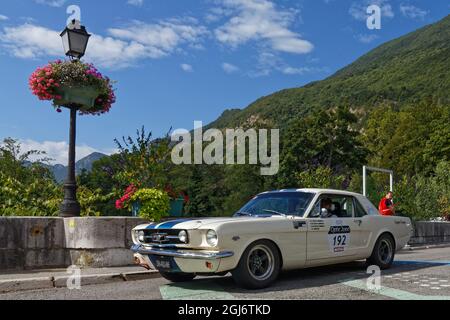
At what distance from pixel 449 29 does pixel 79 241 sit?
196 metres

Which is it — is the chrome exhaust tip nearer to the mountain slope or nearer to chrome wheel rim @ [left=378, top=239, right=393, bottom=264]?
chrome wheel rim @ [left=378, top=239, right=393, bottom=264]

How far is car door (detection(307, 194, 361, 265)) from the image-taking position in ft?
26.2

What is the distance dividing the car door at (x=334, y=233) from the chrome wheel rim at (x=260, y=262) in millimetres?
830

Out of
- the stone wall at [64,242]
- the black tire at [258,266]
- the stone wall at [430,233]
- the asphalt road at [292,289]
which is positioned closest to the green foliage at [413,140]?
the stone wall at [430,233]

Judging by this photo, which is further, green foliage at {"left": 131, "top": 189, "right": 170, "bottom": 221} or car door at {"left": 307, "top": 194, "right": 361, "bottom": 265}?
green foliage at {"left": 131, "top": 189, "right": 170, "bottom": 221}

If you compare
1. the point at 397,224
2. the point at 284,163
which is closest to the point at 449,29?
the point at 284,163

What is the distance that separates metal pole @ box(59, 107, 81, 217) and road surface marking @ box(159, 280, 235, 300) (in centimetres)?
331

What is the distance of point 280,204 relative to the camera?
27.3ft

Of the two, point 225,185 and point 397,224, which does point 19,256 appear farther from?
point 225,185

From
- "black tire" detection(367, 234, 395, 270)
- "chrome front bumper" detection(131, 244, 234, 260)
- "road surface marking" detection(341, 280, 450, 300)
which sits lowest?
"road surface marking" detection(341, 280, 450, 300)

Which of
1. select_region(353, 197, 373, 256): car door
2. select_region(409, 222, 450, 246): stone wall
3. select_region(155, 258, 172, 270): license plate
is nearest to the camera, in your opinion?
select_region(155, 258, 172, 270): license plate

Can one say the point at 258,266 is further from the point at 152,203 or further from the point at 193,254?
the point at 152,203

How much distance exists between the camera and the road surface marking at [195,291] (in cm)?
656

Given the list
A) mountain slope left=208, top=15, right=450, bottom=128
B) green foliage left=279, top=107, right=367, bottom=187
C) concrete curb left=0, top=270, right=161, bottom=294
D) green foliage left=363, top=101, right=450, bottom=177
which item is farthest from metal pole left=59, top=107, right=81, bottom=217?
mountain slope left=208, top=15, right=450, bottom=128
